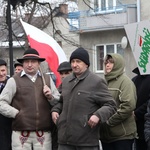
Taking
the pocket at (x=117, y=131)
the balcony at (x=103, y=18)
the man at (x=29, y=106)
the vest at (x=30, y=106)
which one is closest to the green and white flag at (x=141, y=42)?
the pocket at (x=117, y=131)

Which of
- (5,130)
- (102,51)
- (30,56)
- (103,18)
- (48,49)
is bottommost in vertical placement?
→ (5,130)

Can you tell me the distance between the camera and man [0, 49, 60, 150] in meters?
6.82

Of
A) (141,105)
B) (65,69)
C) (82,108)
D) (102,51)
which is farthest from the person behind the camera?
(102,51)

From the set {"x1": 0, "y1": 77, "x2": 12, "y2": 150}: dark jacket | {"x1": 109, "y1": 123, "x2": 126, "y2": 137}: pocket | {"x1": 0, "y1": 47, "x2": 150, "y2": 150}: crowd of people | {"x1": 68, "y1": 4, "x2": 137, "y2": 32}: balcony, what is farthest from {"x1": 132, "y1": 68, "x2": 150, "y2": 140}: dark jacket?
{"x1": 68, "y1": 4, "x2": 137, "y2": 32}: balcony

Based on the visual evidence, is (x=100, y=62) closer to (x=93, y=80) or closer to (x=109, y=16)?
(x=109, y=16)

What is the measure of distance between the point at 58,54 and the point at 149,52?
1959 mm

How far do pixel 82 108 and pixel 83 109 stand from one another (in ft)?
0.05

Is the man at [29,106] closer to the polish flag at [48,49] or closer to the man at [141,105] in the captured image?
the man at [141,105]

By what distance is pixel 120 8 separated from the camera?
90.3 ft

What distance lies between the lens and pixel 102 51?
97.2 ft

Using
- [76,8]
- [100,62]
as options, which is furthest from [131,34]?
[76,8]

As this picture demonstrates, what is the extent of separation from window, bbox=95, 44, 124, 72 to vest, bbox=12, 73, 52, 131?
21.6 m

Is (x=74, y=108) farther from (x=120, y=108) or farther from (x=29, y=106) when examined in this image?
(x=120, y=108)

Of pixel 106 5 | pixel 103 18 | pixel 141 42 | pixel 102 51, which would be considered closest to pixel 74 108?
pixel 141 42
